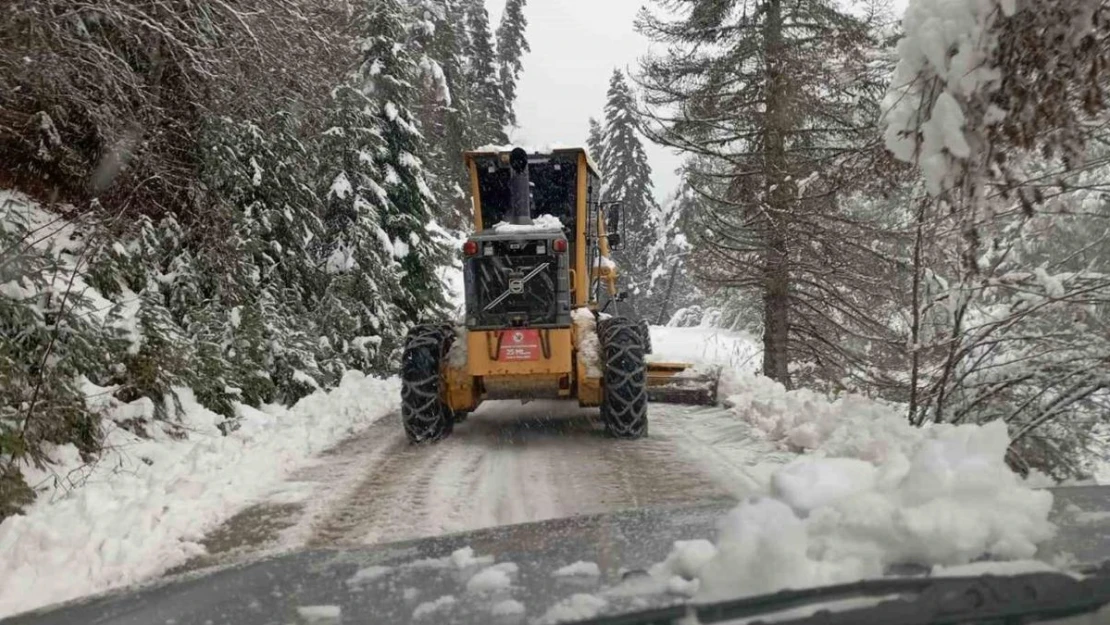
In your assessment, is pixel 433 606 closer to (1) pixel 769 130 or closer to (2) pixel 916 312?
→ (2) pixel 916 312

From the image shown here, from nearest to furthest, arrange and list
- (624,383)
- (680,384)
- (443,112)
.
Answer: (624,383) → (680,384) → (443,112)

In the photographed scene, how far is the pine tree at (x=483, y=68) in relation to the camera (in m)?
40.8

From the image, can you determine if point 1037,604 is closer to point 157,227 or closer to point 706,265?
point 157,227

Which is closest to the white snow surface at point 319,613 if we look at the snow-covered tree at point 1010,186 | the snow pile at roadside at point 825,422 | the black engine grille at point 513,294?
the snow pile at roadside at point 825,422

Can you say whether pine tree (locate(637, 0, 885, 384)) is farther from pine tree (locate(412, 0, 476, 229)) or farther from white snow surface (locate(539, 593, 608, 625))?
white snow surface (locate(539, 593, 608, 625))

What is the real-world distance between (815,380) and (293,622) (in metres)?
12.2

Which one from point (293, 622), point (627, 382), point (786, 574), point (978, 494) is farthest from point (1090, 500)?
point (627, 382)

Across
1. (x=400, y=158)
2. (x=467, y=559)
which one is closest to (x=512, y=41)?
(x=400, y=158)

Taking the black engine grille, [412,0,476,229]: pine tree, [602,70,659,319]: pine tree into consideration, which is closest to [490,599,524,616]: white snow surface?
the black engine grille

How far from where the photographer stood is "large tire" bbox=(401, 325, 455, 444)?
8.23 m

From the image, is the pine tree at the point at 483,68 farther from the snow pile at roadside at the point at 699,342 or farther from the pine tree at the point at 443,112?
the snow pile at roadside at the point at 699,342

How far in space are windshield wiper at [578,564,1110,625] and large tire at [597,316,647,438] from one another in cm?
642

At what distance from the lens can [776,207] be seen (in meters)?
12.0

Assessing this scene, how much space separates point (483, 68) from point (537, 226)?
35.2 metres
